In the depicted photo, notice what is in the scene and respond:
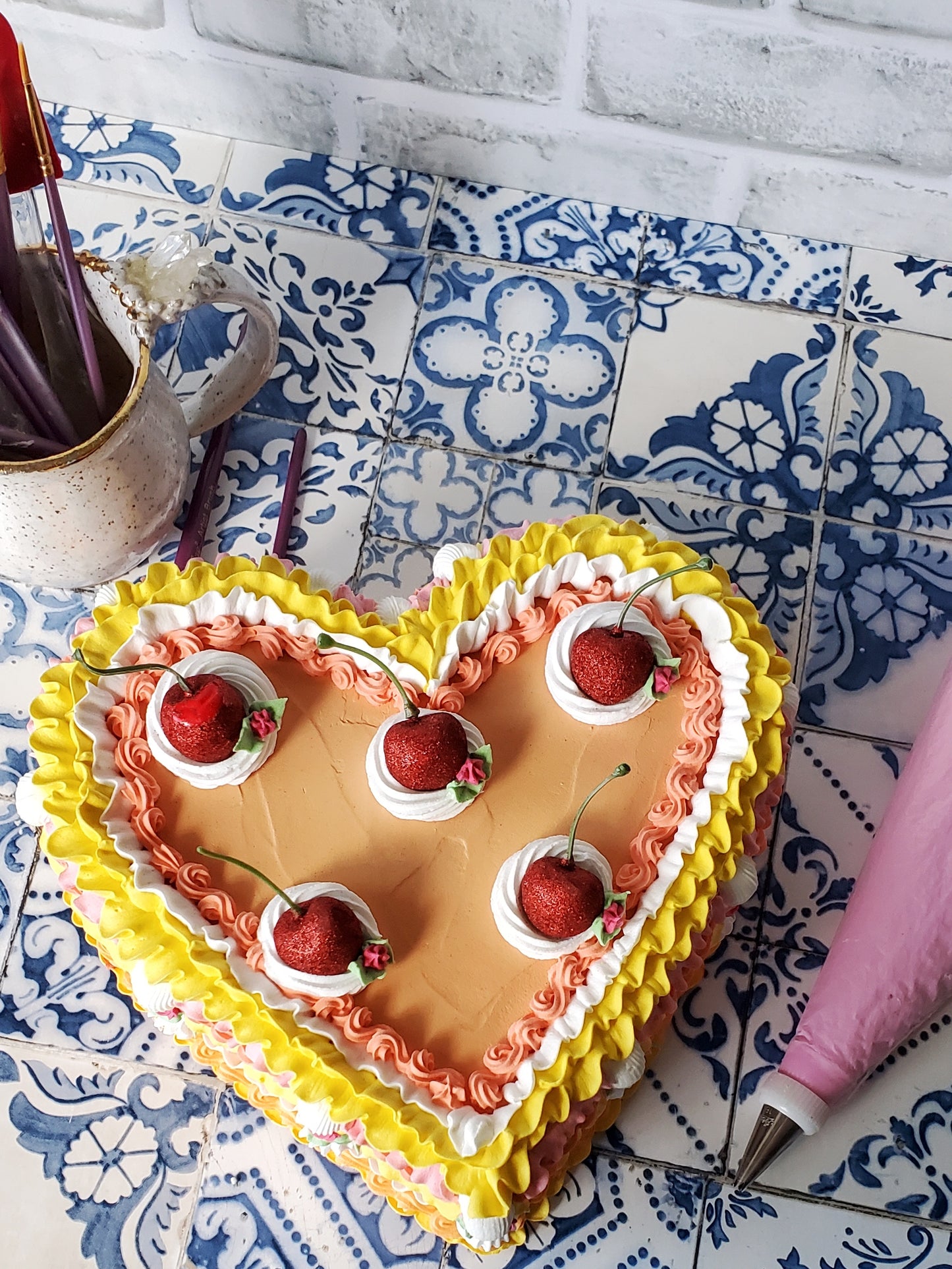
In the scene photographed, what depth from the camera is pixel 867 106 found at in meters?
1.01

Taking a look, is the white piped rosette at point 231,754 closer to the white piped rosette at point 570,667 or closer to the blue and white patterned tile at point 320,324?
the white piped rosette at point 570,667

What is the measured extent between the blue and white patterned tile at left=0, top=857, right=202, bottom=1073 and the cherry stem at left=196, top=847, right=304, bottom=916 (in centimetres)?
26

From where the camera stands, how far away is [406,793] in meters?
0.79

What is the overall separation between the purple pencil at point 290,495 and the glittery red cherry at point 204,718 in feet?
0.96

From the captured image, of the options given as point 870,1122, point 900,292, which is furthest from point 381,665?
point 900,292

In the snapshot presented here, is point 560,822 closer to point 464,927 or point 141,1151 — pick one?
point 464,927

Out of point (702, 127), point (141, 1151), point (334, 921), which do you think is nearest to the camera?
point (334, 921)

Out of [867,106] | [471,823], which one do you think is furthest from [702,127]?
[471,823]

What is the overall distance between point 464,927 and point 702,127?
0.74 m

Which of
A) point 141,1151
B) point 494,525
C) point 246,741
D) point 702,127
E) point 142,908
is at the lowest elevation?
point 141,1151

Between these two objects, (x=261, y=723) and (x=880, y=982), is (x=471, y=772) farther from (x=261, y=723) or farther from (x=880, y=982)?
(x=880, y=982)

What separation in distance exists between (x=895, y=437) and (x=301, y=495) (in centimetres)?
57

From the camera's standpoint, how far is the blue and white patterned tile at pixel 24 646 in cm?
104

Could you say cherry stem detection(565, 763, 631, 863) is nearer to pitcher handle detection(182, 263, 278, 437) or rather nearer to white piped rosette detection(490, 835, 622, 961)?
white piped rosette detection(490, 835, 622, 961)
